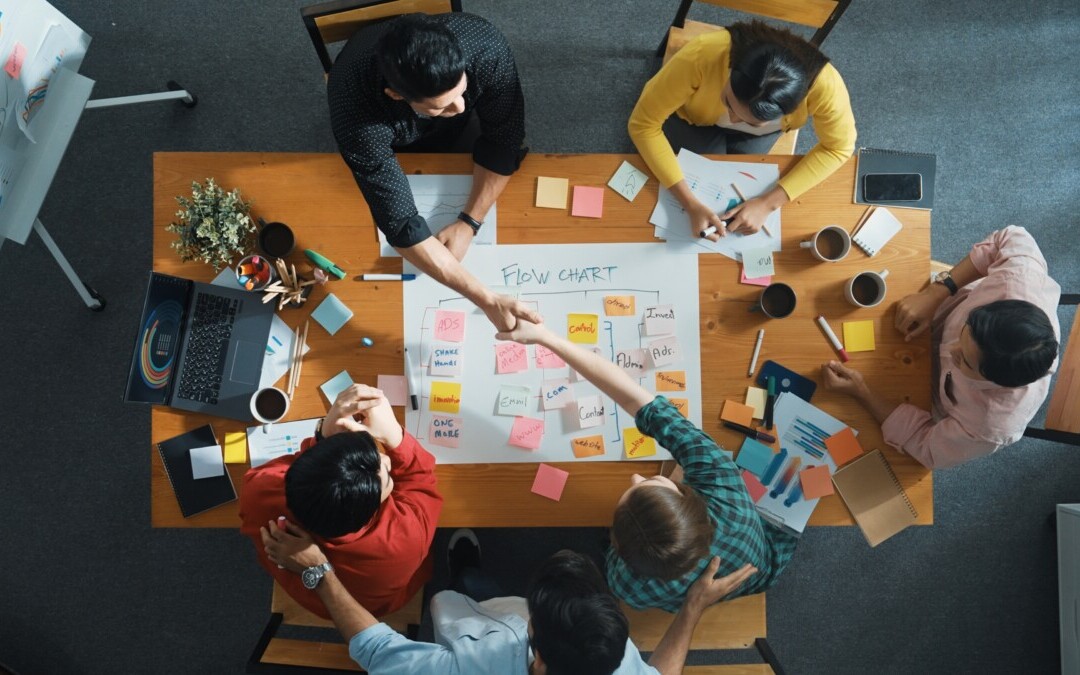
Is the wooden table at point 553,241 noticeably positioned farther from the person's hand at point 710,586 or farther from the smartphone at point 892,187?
the person's hand at point 710,586

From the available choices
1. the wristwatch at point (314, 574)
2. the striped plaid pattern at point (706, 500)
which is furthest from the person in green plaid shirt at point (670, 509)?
the wristwatch at point (314, 574)

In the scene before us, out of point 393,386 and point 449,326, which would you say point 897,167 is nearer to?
point 449,326

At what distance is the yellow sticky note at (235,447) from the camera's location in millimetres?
1584

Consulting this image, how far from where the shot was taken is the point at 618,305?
1646 mm

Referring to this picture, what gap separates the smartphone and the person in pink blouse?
0.24 m

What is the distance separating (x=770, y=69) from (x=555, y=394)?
0.90 meters

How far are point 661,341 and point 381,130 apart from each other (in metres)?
0.84

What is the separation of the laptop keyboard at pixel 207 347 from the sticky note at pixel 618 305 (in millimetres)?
916

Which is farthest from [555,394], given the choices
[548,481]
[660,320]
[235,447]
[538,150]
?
[538,150]

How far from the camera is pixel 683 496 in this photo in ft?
4.65

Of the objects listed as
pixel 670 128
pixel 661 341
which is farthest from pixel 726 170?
pixel 661 341

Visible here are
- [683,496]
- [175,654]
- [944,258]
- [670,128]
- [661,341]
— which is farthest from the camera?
[944,258]

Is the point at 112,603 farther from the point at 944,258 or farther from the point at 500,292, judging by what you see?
the point at 944,258

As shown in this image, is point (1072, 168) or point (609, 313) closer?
point (609, 313)
